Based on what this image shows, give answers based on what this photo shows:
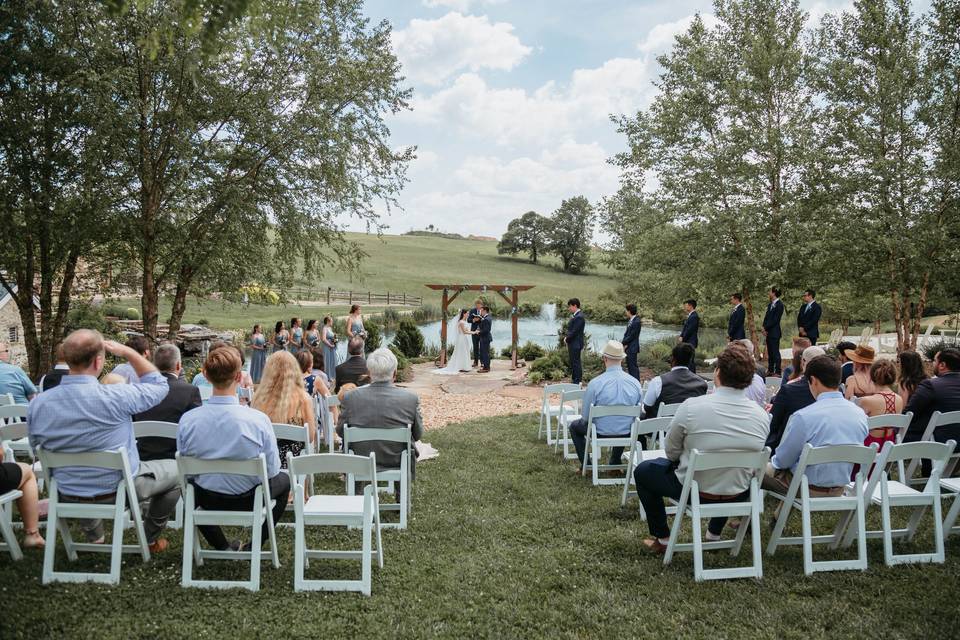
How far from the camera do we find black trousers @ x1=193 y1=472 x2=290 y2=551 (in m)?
3.97

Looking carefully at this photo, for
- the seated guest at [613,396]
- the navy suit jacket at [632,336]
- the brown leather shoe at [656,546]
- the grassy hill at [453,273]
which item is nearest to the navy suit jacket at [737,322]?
the navy suit jacket at [632,336]

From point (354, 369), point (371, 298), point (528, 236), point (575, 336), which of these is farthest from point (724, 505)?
point (528, 236)

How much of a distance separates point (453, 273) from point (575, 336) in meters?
59.7

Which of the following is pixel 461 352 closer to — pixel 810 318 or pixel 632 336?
pixel 632 336

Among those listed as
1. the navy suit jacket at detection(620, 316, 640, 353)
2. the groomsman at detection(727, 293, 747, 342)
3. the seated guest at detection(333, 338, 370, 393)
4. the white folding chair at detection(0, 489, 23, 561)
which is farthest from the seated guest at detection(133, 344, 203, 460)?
the groomsman at detection(727, 293, 747, 342)

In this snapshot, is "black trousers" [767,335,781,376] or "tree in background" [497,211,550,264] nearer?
"black trousers" [767,335,781,376]

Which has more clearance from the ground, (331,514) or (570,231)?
(570,231)

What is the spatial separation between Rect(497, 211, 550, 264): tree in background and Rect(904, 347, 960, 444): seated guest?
8020cm

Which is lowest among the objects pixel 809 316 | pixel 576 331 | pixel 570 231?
pixel 576 331

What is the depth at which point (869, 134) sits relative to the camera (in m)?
14.4

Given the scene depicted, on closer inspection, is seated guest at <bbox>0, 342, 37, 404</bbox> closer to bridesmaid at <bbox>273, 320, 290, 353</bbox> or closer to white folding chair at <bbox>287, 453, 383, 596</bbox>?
white folding chair at <bbox>287, 453, 383, 596</bbox>

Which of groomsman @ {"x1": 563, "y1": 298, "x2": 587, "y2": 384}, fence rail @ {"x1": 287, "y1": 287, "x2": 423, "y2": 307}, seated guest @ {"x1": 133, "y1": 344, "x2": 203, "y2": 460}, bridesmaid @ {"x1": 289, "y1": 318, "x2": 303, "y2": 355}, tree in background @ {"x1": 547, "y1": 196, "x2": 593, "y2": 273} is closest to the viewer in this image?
seated guest @ {"x1": 133, "y1": 344, "x2": 203, "y2": 460}

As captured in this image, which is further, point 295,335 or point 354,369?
point 295,335

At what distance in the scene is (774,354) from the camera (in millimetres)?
14047
